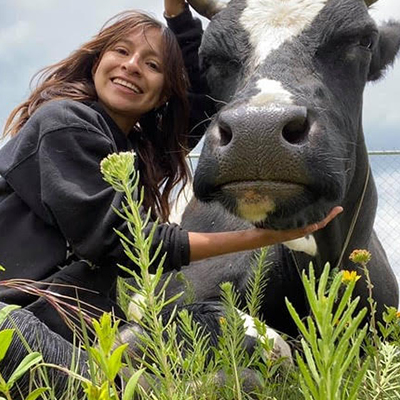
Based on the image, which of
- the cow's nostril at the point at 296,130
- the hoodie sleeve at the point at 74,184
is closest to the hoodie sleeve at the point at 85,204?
the hoodie sleeve at the point at 74,184

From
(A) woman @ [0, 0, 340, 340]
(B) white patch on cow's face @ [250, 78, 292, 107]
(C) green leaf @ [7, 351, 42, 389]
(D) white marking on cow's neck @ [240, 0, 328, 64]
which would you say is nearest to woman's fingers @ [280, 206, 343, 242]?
(A) woman @ [0, 0, 340, 340]

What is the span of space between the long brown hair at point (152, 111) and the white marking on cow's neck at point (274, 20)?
0.36 meters

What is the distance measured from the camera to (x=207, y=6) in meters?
3.50

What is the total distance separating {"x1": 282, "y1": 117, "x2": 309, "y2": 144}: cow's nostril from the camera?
1948mm

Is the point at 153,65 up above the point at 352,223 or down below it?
above

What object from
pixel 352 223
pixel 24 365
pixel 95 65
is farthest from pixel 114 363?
pixel 352 223

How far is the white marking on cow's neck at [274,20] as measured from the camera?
8.05ft

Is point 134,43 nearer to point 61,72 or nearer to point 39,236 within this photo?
point 61,72

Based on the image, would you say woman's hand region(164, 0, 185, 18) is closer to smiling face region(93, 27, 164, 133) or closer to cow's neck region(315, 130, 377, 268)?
smiling face region(93, 27, 164, 133)

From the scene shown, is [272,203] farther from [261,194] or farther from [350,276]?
[350,276]

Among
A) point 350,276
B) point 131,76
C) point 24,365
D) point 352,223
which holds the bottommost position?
point 352,223

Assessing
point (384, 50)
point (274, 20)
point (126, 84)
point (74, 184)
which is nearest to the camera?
point (74, 184)

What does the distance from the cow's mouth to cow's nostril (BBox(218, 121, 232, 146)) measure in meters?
0.12

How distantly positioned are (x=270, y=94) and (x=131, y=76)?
0.84 meters
